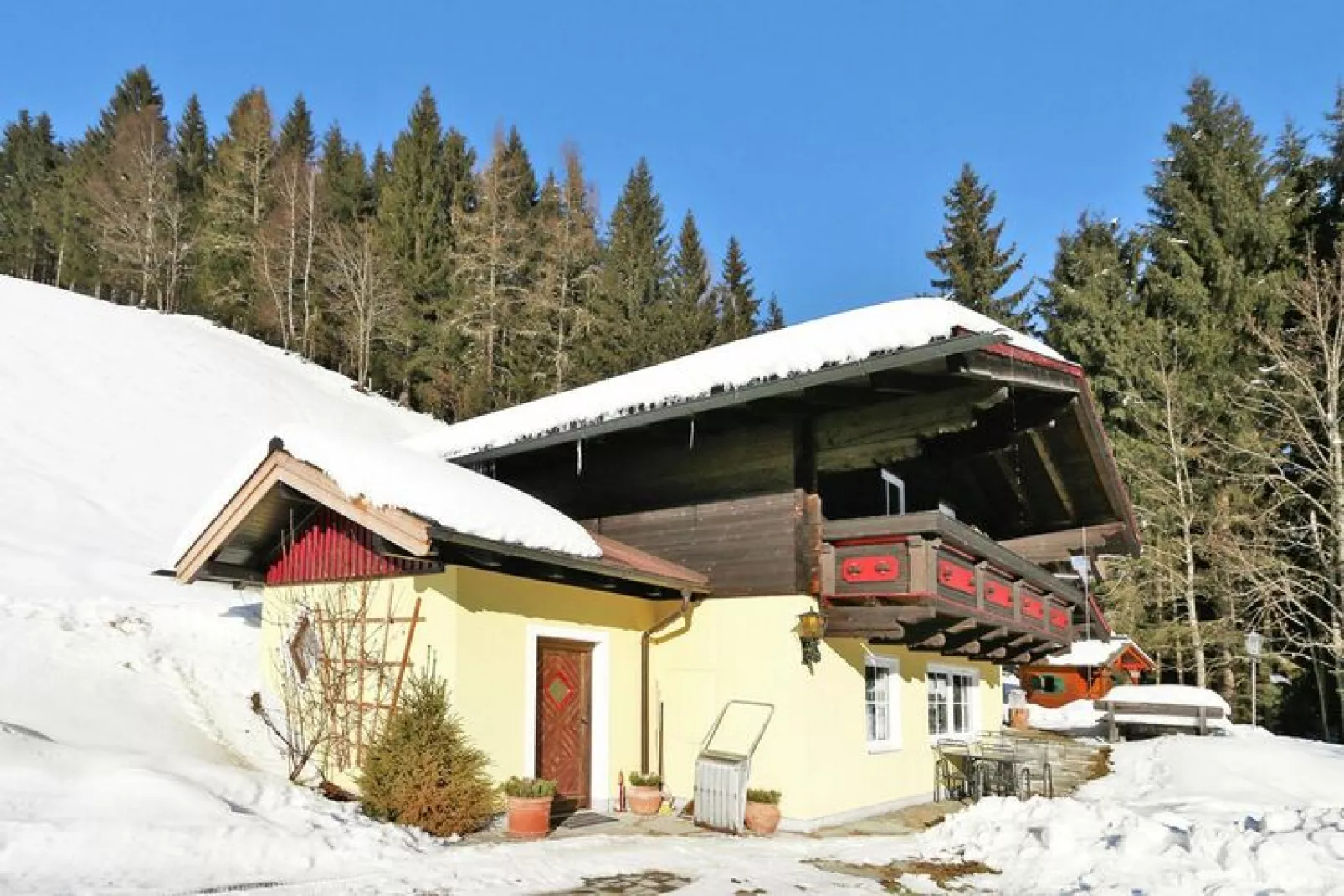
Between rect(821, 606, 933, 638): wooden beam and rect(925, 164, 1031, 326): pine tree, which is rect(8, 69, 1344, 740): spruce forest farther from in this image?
rect(821, 606, 933, 638): wooden beam

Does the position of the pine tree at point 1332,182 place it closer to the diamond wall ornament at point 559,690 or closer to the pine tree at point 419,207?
the diamond wall ornament at point 559,690

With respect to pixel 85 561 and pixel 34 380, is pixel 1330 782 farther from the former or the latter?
pixel 34 380

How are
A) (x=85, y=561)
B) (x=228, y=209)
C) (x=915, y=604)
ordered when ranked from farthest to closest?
1. (x=228, y=209)
2. (x=85, y=561)
3. (x=915, y=604)

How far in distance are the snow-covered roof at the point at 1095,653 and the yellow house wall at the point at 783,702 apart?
49.4 feet

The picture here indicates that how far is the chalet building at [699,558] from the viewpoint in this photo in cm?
938

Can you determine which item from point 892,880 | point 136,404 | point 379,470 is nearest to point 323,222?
point 136,404

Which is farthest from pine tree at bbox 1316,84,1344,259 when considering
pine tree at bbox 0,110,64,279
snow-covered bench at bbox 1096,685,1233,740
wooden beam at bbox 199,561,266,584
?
pine tree at bbox 0,110,64,279

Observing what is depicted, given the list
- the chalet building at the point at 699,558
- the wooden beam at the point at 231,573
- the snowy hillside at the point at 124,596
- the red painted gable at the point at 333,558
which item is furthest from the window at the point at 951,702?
the wooden beam at the point at 231,573

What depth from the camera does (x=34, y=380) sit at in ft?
88.9

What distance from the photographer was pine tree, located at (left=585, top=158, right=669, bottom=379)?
3834 centimetres

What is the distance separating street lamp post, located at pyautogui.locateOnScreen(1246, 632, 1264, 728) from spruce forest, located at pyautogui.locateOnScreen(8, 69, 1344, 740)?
49 centimetres

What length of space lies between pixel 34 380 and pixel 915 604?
28278 millimetres

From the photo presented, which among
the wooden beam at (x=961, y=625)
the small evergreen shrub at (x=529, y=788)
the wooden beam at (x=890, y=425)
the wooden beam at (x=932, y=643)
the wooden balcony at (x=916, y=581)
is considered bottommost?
the small evergreen shrub at (x=529, y=788)

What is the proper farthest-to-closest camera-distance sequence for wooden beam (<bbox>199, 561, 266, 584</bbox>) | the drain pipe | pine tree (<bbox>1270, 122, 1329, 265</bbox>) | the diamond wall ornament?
1. pine tree (<bbox>1270, 122, 1329, 265</bbox>)
2. wooden beam (<bbox>199, 561, 266, 584</bbox>)
3. the drain pipe
4. the diamond wall ornament
